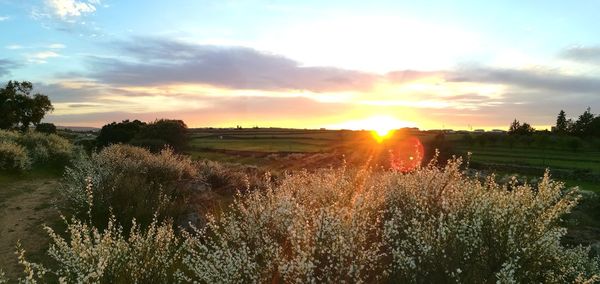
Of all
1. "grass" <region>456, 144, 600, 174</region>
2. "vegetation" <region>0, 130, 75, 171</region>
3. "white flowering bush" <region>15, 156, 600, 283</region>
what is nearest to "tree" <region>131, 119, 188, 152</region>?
"vegetation" <region>0, 130, 75, 171</region>

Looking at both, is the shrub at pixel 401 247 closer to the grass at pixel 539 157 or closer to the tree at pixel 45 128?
the grass at pixel 539 157

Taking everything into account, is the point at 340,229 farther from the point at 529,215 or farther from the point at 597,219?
the point at 597,219

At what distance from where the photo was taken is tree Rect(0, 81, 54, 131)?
6003 cm

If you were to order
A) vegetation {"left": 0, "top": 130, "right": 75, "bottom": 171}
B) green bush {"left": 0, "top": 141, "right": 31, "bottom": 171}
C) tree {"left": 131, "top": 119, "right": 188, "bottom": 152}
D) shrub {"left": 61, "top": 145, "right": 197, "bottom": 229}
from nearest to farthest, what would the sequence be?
shrub {"left": 61, "top": 145, "right": 197, "bottom": 229}, green bush {"left": 0, "top": 141, "right": 31, "bottom": 171}, vegetation {"left": 0, "top": 130, "right": 75, "bottom": 171}, tree {"left": 131, "top": 119, "right": 188, "bottom": 152}

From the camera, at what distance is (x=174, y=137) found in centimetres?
4650

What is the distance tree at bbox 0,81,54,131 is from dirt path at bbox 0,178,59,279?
138 feet

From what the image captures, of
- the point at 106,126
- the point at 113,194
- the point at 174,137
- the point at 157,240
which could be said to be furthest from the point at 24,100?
the point at 157,240

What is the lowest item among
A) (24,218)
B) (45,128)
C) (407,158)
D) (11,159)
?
(24,218)

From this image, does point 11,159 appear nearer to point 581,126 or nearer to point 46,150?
point 46,150

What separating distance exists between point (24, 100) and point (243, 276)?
65595mm

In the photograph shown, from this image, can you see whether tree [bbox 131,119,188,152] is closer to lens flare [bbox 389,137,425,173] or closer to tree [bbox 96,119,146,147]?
tree [bbox 96,119,146,147]

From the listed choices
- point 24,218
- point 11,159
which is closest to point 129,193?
point 24,218

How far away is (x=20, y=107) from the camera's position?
6234cm

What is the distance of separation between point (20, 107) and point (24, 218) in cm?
5373
